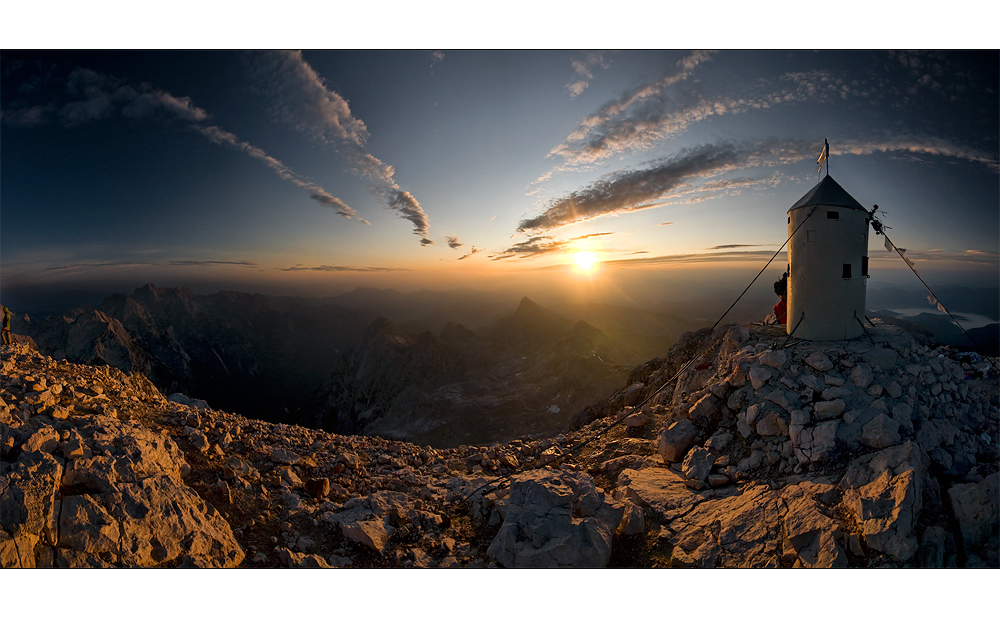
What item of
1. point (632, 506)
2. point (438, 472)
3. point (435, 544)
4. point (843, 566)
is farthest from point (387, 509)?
point (843, 566)

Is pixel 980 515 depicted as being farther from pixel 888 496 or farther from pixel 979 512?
Result: pixel 888 496

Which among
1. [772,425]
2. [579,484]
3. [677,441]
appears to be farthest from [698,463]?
[579,484]

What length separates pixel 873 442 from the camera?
6.05m

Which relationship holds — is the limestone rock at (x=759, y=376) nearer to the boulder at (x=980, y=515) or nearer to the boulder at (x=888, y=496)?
the boulder at (x=888, y=496)

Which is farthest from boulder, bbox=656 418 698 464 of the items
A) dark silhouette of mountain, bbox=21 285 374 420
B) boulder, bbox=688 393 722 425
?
dark silhouette of mountain, bbox=21 285 374 420

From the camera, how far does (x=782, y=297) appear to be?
10.1m

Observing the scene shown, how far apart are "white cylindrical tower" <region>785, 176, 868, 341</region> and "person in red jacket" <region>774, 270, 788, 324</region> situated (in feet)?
4.24

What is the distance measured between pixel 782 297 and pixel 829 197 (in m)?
2.97

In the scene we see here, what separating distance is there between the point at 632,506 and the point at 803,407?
4.00 meters

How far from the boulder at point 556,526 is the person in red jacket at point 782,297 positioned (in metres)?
7.60

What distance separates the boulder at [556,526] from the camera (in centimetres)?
523

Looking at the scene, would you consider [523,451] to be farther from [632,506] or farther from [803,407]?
[803,407]

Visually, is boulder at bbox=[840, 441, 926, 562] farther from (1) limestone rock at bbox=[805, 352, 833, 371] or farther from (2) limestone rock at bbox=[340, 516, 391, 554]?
(2) limestone rock at bbox=[340, 516, 391, 554]

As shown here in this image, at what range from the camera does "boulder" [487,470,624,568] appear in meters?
5.23
